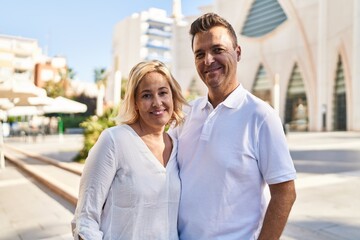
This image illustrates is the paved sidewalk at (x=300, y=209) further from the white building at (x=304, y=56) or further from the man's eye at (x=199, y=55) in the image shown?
the white building at (x=304, y=56)

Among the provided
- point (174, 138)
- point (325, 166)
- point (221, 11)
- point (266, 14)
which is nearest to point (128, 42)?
point (221, 11)

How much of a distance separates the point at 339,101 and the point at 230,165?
3599cm

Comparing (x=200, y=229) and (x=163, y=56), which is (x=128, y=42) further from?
(x=200, y=229)

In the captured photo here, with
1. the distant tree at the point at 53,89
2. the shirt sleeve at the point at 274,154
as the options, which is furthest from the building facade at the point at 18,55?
the shirt sleeve at the point at 274,154

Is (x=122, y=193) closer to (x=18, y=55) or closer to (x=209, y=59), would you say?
(x=209, y=59)

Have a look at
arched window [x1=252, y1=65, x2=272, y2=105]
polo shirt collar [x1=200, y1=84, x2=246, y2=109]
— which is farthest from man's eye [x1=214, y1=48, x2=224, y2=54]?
arched window [x1=252, y1=65, x2=272, y2=105]

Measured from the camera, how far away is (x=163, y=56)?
75.8 meters

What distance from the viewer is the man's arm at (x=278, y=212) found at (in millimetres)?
1465

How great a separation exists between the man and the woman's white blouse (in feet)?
0.46

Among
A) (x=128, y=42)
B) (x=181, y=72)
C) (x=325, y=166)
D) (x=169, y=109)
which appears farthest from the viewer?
(x=128, y=42)

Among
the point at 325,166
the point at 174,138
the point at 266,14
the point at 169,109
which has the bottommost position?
the point at 325,166

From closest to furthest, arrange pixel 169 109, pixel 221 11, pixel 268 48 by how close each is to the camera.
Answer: pixel 169 109
pixel 268 48
pixel 221 11

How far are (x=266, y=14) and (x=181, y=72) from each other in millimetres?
20294

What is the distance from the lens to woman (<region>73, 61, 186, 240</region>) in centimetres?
157
